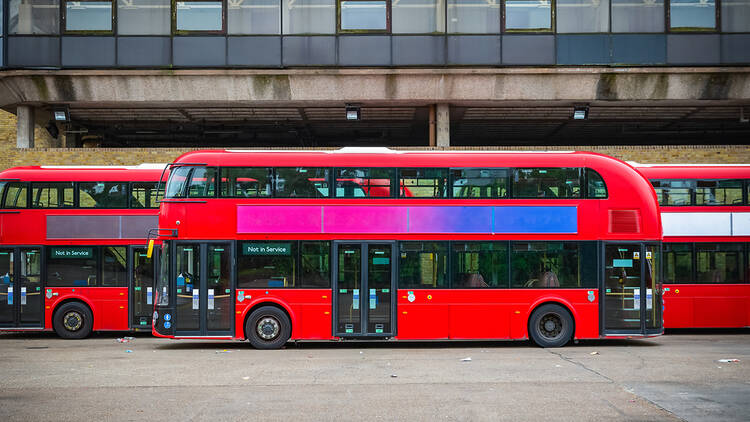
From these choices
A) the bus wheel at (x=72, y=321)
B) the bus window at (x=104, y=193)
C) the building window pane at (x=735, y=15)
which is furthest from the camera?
the building window pane at (x=735, y=15)

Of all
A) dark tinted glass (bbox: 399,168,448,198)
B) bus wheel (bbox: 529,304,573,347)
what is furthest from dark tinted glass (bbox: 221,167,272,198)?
bus wheel (bbox: 529,304,573,347)

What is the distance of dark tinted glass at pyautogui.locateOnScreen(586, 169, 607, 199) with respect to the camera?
604 inches

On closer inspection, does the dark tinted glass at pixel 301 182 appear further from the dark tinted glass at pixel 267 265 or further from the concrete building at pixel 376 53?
the concrete building at pixel 376 53

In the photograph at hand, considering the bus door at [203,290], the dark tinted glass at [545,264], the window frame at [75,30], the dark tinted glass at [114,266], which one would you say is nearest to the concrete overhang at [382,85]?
the window frame at [75,30]

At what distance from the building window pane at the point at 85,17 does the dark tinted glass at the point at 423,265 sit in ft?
45.6

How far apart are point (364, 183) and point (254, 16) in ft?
35.2

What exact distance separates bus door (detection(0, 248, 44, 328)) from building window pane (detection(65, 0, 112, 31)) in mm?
8937

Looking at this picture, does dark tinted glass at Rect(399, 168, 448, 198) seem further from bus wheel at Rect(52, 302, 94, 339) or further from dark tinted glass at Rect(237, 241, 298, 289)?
bus wheel at Rect(52, 302, 94, 339)

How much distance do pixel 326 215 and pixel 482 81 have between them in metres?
10.5

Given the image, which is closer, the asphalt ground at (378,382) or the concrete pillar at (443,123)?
the asphalt ground at (378,382)

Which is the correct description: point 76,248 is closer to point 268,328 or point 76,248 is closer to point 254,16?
point 268,328

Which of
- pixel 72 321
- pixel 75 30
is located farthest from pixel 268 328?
pixel 75 30

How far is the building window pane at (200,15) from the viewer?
937 inches

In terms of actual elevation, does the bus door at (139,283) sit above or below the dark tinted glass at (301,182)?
below
